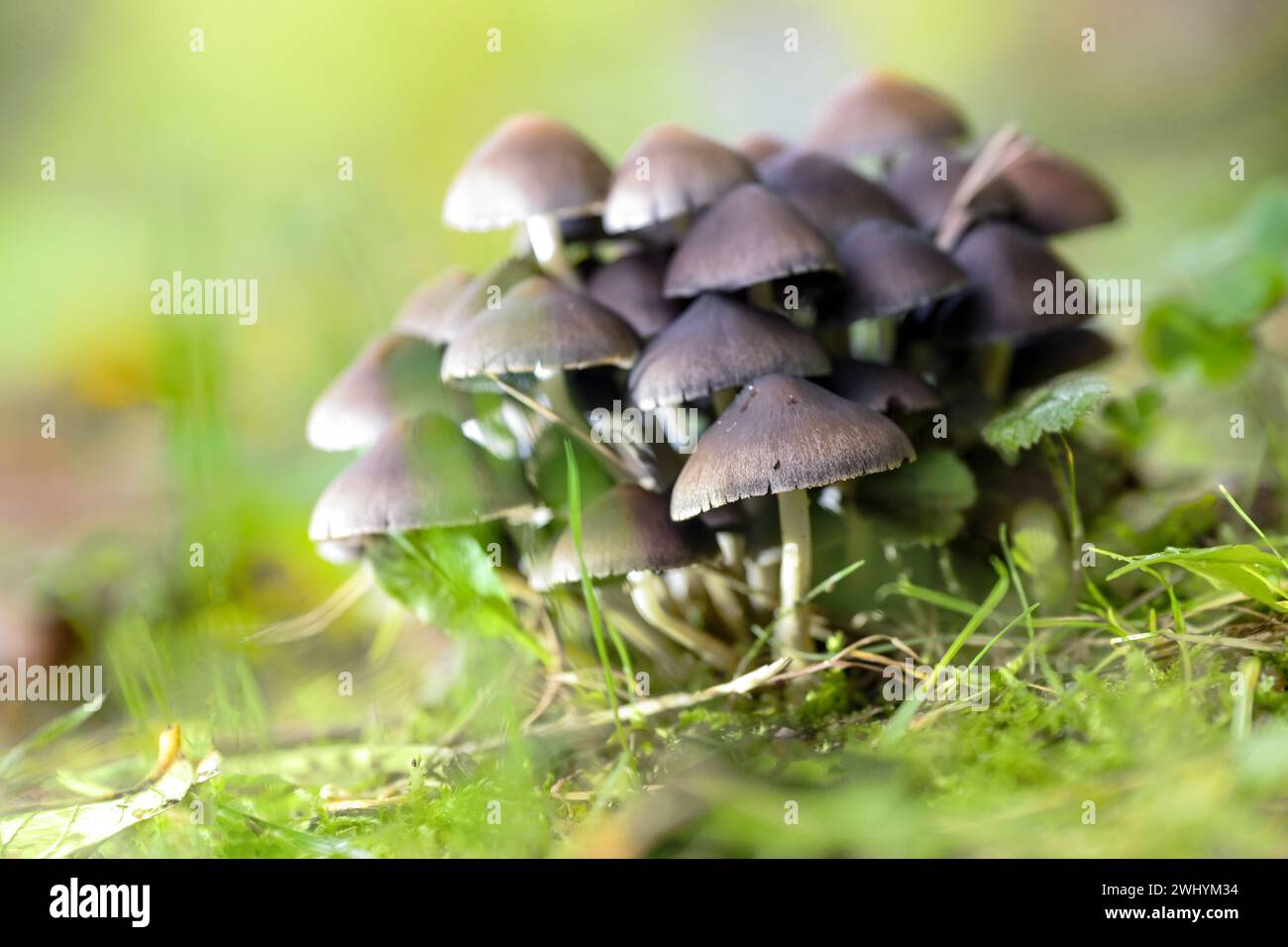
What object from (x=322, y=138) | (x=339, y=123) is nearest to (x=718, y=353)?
(x=322, y=138)

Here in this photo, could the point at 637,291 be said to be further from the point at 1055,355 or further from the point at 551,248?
the point at 1055,355

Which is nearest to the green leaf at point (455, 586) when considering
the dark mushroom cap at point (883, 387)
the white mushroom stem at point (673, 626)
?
the white mushroom stem at point (673, 626)

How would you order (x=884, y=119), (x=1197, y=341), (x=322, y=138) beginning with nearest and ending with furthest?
(x=884, y=119)
(x=1197, y=341)
(x=322, y=138)

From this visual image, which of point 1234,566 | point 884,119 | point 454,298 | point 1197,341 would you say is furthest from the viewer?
point 1197,341

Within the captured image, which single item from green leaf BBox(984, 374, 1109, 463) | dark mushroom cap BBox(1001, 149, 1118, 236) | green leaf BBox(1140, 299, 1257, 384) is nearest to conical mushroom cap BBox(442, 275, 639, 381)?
green leaf BBox(984, 374, 1109, 463)

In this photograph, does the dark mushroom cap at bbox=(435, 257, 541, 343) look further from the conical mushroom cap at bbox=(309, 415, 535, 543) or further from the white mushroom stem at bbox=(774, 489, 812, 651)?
the white mushroom stem at bbox=(774, 489, 812, 651)

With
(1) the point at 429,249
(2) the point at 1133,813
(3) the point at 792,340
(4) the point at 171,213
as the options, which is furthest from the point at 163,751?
(1) the point at 429,249

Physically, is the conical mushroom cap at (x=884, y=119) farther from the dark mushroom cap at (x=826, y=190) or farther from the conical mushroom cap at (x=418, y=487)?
the conical mushroom cap at (x=418, y=487)
